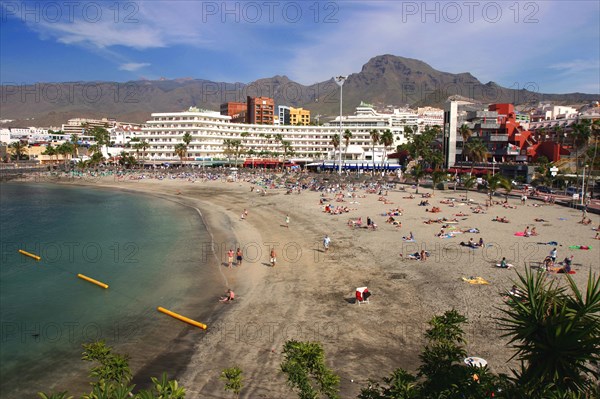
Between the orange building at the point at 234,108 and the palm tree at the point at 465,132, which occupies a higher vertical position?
the orange building at the point at 234,108

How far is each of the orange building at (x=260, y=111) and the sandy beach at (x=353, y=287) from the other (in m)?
119

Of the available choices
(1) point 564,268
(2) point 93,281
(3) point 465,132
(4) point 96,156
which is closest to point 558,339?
(1) point 564,268

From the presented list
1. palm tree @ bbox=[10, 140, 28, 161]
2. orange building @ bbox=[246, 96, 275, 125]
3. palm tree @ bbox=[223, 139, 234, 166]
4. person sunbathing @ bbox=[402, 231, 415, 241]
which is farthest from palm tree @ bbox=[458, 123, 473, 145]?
palm tree @ bbox=[10, 140, 28, 161]

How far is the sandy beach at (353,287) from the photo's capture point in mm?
13016

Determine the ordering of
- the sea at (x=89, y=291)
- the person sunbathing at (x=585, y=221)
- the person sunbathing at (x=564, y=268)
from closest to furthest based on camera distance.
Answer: the sea at (x=89, y=291) < the person sunbathing at (x=564, y=268) < the person sunbathing at (x=585, y=221)

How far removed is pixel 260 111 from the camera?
517ft

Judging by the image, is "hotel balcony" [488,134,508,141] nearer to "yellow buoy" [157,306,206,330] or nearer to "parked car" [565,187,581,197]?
"parked car" [565,187,581,197]

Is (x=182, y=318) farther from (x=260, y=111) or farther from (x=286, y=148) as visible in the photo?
(x=260, y=111)

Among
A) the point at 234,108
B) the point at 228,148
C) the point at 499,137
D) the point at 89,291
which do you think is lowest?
the point at 89,291

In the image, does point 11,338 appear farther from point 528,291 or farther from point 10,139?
point 10,139

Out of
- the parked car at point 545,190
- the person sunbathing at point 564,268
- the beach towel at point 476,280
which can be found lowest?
the beach towel at point 476,280

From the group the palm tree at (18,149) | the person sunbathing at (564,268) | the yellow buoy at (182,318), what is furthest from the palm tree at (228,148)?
the person sunbathing at (564,268)

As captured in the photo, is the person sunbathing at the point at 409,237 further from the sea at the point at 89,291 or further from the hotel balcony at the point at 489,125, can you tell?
the hotel balcony at the point at 489,125

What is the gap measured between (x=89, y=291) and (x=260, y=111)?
466 ft
